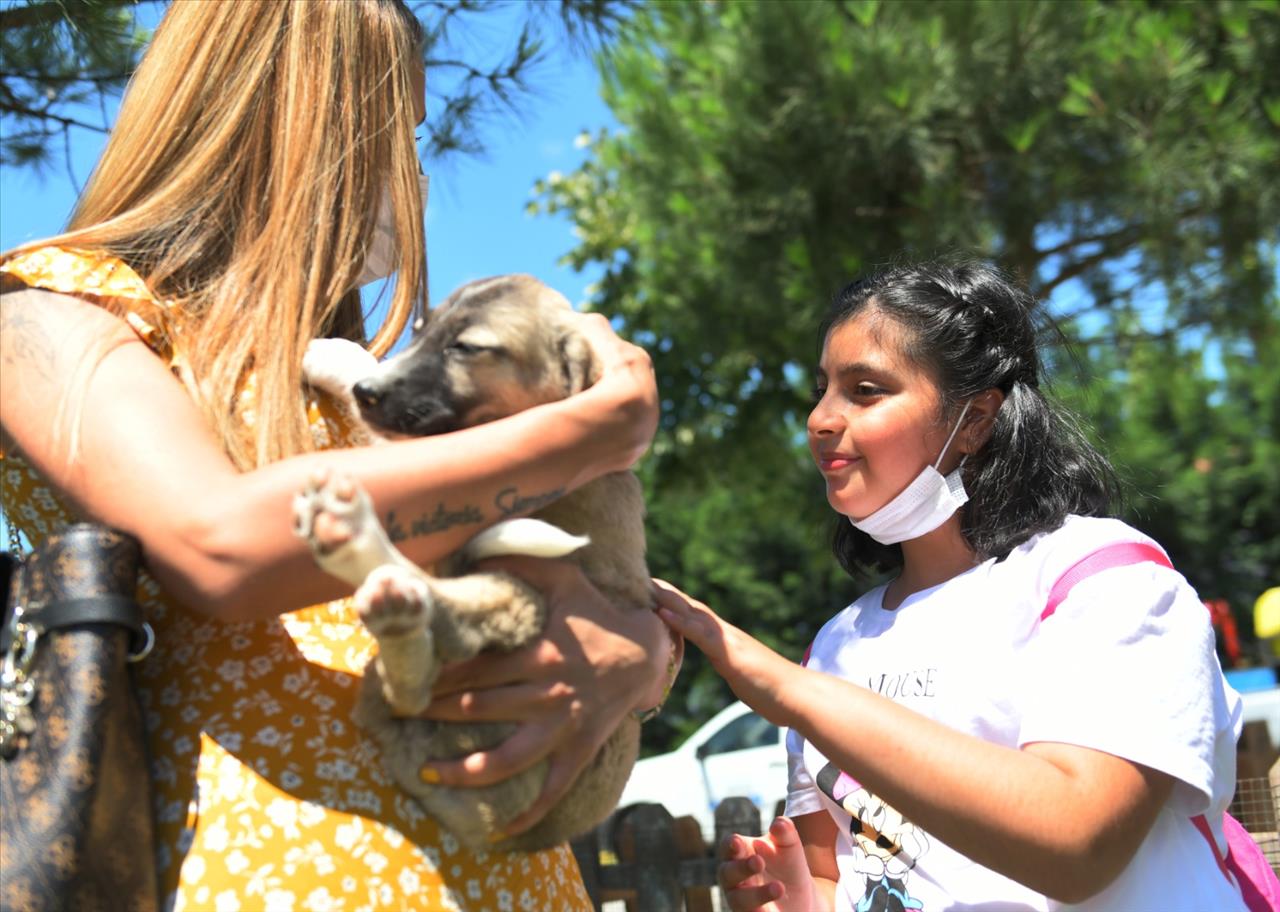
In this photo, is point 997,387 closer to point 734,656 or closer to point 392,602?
point 734,656

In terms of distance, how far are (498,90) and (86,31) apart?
1.78 metres

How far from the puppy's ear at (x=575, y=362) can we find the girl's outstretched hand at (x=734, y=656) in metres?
0.44

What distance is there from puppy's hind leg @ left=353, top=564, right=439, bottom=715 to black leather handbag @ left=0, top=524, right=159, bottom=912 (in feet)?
1.12

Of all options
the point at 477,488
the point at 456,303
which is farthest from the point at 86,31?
the point at 477,488

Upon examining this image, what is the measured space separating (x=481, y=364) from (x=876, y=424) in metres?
1.15

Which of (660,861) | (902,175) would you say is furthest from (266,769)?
(902,175)

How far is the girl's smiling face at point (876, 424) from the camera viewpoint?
2998 millimetres

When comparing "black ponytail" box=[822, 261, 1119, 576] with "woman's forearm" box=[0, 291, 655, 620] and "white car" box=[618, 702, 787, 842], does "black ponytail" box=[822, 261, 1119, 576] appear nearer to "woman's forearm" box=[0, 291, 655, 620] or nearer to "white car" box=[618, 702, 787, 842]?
"woman's forearm" box=[0, 291, 655, 620]

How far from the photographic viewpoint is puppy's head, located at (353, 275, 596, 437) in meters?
2.15

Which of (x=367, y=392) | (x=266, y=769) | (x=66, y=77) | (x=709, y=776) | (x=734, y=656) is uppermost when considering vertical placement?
(x=66, y=77)

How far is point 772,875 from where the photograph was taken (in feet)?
9.20

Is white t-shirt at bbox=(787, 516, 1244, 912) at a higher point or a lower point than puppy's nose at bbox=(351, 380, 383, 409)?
lower

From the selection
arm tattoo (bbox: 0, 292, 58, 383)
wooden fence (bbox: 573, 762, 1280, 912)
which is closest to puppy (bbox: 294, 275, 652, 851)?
arm tattoo (bbox: 0, 292, 58, 383)

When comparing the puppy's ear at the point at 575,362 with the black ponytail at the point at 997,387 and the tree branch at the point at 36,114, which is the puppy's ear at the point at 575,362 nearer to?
the black ponytail at the point at 997,387
